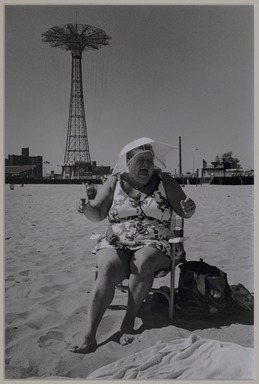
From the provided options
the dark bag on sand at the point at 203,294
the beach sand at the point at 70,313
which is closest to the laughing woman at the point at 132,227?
the beach sand at the point at 70,313

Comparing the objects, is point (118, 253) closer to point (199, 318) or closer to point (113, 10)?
point (199, 318)

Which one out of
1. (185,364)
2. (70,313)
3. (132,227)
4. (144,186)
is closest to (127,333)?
(185,364)

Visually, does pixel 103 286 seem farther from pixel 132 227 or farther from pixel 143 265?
pixel 132 227

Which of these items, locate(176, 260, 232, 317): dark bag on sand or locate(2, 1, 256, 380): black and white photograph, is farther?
locate(176, 260, 232, 317): dark bag on sand

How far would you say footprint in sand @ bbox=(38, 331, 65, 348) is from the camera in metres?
2.67

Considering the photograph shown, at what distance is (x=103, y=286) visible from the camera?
2.67 metres

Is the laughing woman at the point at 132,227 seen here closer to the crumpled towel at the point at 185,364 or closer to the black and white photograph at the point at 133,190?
the black and white photograph at the point at 133,190

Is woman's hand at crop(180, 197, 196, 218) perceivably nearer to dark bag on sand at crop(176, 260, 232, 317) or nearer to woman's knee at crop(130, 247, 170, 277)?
woman's knee at crop(130, 247, 170, 277)

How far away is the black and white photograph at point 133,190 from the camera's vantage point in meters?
2.60

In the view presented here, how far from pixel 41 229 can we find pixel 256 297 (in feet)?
13.2

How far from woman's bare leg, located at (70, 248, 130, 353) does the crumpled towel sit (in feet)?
0.73

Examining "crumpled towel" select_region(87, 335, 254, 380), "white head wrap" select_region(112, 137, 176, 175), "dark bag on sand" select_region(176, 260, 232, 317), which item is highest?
"white head wrap" select_region(112, 137, 176, 175)

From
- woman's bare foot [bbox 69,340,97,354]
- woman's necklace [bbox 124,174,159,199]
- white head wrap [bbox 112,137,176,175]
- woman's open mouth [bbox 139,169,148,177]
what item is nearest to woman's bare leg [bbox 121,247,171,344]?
woman's bare foot [bbox 69,340,97,354]

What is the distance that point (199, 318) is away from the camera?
9.81 feet
